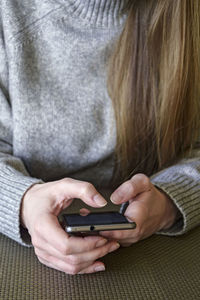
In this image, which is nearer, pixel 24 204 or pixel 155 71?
pixel 24 204

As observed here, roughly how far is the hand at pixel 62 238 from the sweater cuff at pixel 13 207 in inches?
1.4

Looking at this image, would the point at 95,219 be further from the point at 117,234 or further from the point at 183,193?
the point at 183,193

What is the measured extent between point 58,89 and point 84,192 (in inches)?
12.9

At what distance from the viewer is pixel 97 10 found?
806 millimetres

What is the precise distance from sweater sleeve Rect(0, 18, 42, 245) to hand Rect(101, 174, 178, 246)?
14 centimetres

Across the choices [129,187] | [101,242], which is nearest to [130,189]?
[129,187]

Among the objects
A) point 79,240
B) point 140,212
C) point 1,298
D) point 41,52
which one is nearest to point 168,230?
point 140,212

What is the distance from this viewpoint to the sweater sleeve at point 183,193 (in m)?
0.70

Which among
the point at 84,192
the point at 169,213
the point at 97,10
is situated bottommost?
the point at 169,213

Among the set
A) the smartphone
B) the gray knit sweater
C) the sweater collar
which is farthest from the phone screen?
the sweater collar

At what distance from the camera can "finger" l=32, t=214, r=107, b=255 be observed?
548 millimetres

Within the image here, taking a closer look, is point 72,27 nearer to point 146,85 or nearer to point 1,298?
point 146,85

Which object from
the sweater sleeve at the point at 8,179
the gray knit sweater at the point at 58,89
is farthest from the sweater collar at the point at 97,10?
the sweater sleeve at the point at 8,179

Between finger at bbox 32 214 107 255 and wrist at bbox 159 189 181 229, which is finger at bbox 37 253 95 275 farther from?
wrist at bbox 159 189 181 229
